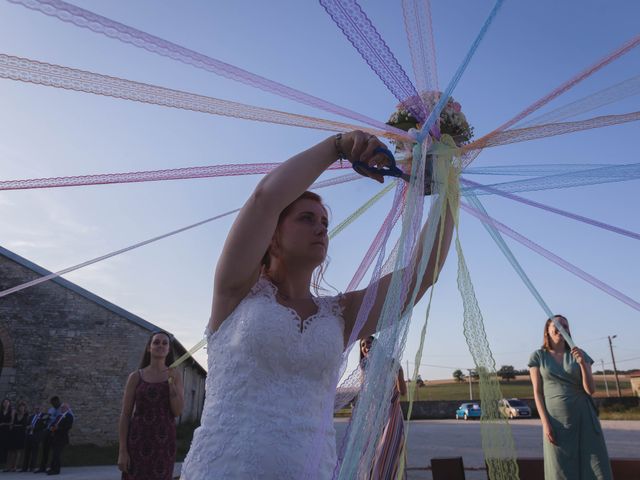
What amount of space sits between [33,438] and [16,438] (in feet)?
A: 1.22

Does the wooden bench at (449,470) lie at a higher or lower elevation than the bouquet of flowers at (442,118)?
lower

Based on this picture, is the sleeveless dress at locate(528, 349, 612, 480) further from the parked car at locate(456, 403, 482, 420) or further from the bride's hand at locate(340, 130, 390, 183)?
the parked car at locate(456, 403, 482, 420)

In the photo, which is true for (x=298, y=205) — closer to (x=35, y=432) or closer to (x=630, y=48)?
(x=630, y=48)

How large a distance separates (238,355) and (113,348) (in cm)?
1561

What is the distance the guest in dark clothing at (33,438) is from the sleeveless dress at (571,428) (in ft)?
37.4

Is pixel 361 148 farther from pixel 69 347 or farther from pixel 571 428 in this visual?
pixel 69 347

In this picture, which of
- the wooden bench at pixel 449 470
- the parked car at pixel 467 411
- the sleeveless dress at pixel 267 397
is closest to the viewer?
the sleeveless dress at pixel 267 397

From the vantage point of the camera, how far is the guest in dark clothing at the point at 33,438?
39.4 feet

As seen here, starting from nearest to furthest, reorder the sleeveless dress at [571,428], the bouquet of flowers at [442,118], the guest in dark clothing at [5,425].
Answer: the bouquet of flowers at [442,118] < the sleeveless dress at [571,428] < the guest in dark clothing at [5,425]

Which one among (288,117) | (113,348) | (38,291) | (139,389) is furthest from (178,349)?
(288,117)

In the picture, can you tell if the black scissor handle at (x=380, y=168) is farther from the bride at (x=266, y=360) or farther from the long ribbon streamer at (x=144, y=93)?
the long ribbon streamer at (x=144, y=93)

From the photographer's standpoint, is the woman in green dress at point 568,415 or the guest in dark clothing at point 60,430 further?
the guest in dark clothing at point 60,430

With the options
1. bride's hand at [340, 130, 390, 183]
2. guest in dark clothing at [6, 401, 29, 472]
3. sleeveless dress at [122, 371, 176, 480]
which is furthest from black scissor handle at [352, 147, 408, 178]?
guest in dark clothing at [6, 401, 29, 472]

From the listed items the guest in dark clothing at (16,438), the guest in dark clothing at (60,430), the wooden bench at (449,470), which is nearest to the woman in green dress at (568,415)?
the wooden bench at (449,470)
